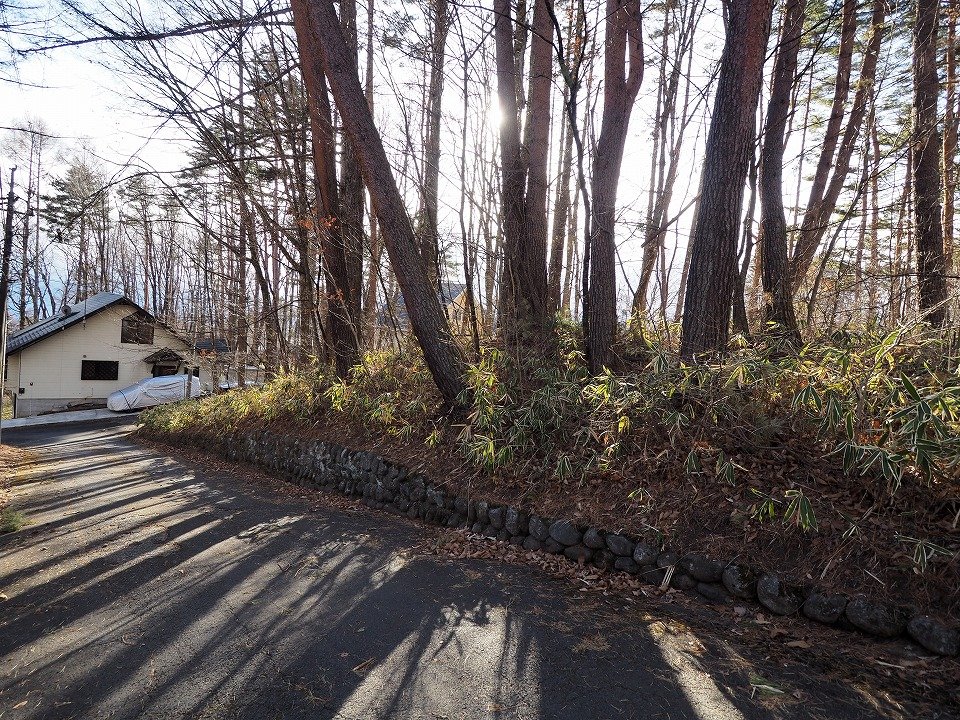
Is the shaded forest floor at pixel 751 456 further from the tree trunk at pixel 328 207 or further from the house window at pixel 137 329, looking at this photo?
the house window at pixel 137 329

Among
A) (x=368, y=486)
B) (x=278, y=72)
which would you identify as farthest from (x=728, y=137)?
(x=278, y=72)

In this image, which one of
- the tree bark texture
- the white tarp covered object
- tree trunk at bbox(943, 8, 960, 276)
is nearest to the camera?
tree trunk at bbox(943, 8, 960, 276)

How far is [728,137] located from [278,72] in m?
7.66

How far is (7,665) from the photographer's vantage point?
2.64 metres

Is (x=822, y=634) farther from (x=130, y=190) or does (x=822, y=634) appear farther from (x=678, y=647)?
(x=130, y=190)

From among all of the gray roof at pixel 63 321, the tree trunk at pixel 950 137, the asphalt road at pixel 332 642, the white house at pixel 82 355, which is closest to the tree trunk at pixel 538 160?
the asphalt road at pixel 332 642

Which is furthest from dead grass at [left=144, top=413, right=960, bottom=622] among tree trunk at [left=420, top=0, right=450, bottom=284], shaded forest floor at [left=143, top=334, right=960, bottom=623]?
tree trunk at [left=420, top=0, right=450, bottom=284]

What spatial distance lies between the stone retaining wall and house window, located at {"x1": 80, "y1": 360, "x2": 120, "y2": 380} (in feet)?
67.5

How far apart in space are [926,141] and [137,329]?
27225 millimetres

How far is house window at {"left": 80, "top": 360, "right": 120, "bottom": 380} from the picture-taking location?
869 inches

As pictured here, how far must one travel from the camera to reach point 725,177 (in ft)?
16.2

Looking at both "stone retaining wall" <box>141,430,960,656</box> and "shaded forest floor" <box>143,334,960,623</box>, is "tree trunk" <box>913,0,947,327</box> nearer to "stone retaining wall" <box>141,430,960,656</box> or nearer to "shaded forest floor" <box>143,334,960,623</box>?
"shaded forest floor" <box>143,334,960,623</box>

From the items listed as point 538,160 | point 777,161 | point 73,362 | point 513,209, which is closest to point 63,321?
point 73,362

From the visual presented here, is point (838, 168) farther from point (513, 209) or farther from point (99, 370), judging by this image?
point (99, 370)
